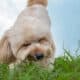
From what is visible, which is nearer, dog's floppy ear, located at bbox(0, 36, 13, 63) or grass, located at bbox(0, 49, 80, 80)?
grass, located at bbox(0, 49, 80, 80)

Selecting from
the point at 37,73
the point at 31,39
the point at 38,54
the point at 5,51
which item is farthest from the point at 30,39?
the point at 37,73

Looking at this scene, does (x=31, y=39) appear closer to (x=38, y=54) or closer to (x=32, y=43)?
(x=32, y=43)

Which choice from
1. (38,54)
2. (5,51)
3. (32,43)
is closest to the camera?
(38,54)

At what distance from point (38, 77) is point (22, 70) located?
0.48 metres

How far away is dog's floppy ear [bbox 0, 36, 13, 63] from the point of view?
488 cm

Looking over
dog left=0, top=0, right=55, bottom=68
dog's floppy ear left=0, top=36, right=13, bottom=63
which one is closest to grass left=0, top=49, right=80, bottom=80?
dog left=0, top=0, right=55, bottom=68

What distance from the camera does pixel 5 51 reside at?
16.1ft

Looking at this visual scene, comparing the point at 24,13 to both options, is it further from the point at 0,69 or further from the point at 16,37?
the point at 0,69

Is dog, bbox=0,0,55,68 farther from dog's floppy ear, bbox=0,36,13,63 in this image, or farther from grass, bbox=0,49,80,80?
grass, bbox=0,49,80,80

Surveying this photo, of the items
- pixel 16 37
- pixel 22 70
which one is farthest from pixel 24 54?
pixel 22 70

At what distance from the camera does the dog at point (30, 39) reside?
4.40 meters

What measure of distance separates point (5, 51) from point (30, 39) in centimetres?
56

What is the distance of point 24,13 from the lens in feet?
16.0

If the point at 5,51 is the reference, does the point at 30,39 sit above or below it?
above
